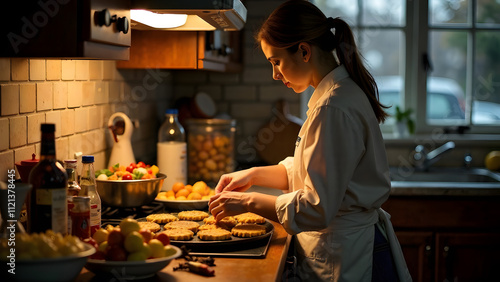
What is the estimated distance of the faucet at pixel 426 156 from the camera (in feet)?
11.2

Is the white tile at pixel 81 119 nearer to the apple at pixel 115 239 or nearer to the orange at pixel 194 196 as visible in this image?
the orange at pixel 194 196

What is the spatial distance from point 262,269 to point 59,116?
0.91 meters

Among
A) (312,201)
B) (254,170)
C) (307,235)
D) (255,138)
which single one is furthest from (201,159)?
(312,201)

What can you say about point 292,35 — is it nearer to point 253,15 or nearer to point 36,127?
point 36,127

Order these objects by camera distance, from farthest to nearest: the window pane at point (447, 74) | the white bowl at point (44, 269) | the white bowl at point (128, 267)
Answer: the window pane at point (447, 74) < the white bowl at point (128, 267) < the white bowl at point (44, 269)

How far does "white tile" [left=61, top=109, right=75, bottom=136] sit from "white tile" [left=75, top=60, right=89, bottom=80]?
131 mm

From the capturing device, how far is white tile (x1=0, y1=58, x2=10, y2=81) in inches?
58.9

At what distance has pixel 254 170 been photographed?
2043 millimetres

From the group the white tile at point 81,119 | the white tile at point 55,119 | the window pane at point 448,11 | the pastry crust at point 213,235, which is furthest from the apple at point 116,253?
the window pane at point 448,11

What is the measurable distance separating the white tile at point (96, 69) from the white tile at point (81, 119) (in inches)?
5.7

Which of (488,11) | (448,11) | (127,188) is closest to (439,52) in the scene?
(448,11)

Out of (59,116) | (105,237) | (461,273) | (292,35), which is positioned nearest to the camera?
(105,237)

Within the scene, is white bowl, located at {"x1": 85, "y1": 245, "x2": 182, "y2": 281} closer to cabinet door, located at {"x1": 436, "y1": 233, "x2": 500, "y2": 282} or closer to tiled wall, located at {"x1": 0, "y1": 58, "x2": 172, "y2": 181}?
tiled wall, located at {"x1": 0, "y1": 58, "x2": 172, "y2": 181}

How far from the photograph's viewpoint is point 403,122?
3570 millimetres
